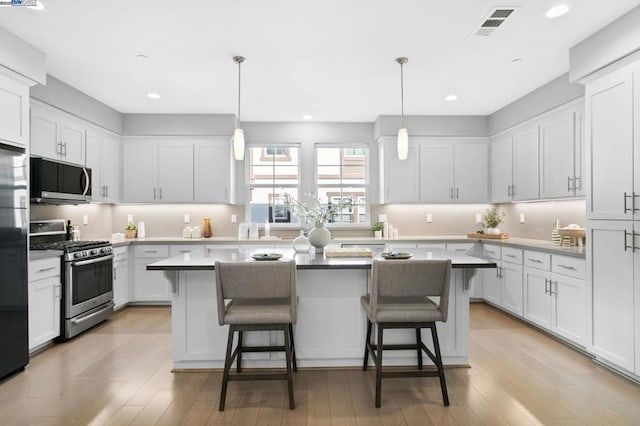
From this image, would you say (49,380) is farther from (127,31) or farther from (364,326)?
(127,31)

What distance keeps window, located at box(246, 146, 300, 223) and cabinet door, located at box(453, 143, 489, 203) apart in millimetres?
2444

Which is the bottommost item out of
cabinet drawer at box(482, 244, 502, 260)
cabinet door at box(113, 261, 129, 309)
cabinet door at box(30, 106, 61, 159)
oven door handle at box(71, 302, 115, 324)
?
oven door handle at box(71, 302, 115, 324)

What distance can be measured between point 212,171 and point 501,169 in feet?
13.4

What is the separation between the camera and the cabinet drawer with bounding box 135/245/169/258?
16.5 feet

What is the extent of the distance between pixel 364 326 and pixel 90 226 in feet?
13.2

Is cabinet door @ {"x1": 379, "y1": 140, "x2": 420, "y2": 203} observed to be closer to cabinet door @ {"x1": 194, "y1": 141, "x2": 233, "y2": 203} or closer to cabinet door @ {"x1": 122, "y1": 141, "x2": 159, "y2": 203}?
cabinet door @ {"x1": 194, "y1": 141, "x2": 233, "y2": 203}

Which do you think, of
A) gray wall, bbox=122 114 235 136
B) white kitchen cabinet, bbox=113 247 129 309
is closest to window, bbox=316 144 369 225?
gray wall, bbox=122 114 235 136

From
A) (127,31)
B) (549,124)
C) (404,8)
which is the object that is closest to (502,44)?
(404,8)

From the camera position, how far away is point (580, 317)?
Answer: 329cm

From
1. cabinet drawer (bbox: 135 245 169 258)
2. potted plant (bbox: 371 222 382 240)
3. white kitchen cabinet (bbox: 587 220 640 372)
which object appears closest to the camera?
white kitchen cabinet (bbox: 587 220 640 372)

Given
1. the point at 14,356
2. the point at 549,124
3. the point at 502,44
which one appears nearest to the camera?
the point at 14,356

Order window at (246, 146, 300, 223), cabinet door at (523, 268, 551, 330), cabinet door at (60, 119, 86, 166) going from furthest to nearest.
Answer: window at (246, 146, 300, 223) < cabinet door at (60, 119, 86, 166) < cabinet door at (523, 268, 551, 330)

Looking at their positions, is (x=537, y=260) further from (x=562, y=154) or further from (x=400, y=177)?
(x=400, y=177)

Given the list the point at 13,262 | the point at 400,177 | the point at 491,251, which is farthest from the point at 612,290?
the point at 13,262
